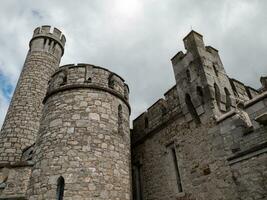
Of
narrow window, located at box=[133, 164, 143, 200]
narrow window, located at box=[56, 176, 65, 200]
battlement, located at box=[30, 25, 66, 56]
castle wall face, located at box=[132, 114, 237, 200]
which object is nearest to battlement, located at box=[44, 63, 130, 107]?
castle wall face, located at box=[132, 114, 237, 200]

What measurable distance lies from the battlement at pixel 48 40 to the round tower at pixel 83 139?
21.7 feet

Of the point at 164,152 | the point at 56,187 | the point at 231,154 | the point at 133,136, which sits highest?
the point at 133,136

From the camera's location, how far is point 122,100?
7539 mm

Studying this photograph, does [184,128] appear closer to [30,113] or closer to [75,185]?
[75,185]

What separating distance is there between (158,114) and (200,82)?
79.4 inches

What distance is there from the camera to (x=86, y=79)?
711 centimetres

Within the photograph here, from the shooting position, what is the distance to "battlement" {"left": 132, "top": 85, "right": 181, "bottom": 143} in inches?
294

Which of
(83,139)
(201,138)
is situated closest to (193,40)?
(201,138)

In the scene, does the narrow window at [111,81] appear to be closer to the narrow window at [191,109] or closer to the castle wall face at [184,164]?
the castle wall face at [184,164]

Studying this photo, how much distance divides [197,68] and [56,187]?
499cm

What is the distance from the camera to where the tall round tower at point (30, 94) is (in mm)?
9703

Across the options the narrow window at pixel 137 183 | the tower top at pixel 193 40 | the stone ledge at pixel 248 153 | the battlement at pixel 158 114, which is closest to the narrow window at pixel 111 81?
the battlement at pixel 158 114

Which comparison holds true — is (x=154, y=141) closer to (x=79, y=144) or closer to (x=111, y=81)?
(x=111, y=81)

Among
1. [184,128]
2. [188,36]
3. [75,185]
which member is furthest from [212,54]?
[75,185]
